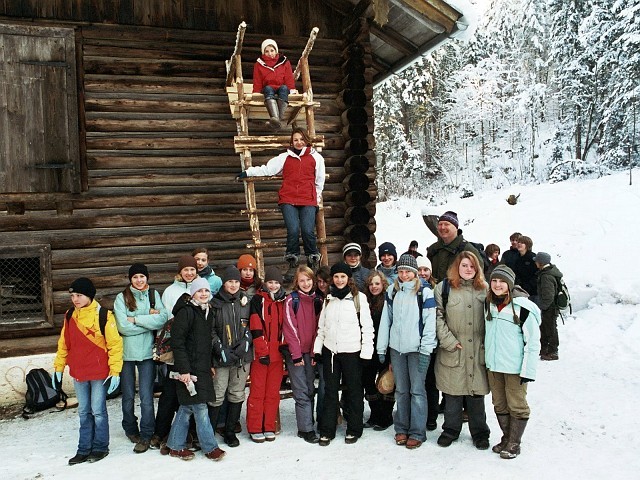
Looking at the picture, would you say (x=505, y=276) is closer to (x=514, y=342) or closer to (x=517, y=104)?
(x=514, y=342)

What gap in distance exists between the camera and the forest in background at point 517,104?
66.8 ft

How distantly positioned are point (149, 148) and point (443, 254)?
15.1 ft

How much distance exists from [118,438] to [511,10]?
36349mm

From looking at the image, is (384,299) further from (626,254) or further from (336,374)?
A: (626,254)

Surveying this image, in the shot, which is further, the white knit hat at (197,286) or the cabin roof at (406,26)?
the cabin roof at (406,26)

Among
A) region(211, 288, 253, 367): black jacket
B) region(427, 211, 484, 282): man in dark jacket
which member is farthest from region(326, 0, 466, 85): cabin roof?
region(211, 288, 253, 367): black jacket

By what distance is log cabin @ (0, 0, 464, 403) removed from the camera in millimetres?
6930

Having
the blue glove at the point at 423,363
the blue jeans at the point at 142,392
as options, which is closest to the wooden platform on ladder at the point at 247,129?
A: the blue jeans at the point at 142,392

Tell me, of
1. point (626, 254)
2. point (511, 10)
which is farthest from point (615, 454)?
point (511, 10)

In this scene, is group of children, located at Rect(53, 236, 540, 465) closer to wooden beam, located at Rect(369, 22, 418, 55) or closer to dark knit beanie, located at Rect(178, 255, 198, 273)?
dark knit beanie, located at Rect(178, 255, 198, 273)

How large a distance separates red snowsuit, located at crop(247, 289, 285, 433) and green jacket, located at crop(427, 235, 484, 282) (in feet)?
5.97

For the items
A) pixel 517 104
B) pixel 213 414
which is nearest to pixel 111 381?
pixel 213 414

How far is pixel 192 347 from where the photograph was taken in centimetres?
467

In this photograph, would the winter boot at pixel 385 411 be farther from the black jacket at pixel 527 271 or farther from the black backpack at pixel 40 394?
the black backpack at pixel 40 394
